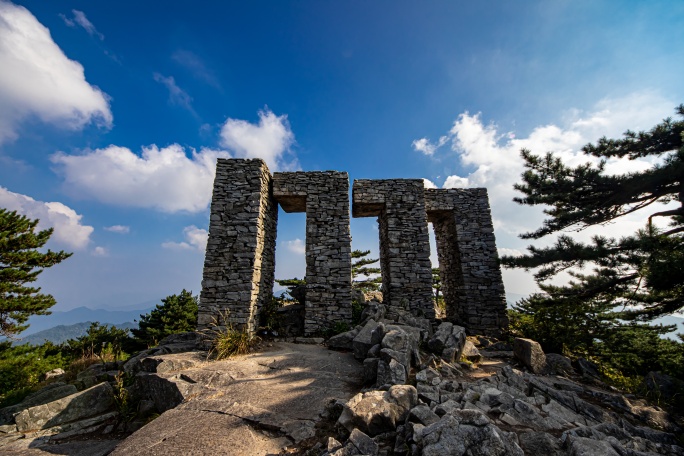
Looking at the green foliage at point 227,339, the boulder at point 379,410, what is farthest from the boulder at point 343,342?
the boulder at point 379,410

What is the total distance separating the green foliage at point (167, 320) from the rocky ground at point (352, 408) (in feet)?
35.8

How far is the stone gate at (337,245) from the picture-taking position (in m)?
8.73

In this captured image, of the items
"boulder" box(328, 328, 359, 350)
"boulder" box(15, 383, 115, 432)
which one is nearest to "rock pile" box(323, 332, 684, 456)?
"boulder" box(328, 328, 359, 350)

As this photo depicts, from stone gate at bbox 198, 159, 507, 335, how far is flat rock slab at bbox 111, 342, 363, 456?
2.30 meters

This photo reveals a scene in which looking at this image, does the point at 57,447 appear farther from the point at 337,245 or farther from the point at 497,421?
the point at 337,245

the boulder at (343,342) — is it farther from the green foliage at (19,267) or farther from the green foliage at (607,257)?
the green foliage at (19,267)

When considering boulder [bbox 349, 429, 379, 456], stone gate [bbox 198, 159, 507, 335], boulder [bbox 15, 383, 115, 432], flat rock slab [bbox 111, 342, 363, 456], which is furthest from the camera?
stone gate [bbox 198, 159, 507, 335]

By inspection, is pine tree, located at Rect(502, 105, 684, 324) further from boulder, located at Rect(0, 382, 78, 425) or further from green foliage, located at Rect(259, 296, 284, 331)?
boulder, located at Rect(0, 382, 78, 425)

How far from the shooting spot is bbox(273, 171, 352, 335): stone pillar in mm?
9336

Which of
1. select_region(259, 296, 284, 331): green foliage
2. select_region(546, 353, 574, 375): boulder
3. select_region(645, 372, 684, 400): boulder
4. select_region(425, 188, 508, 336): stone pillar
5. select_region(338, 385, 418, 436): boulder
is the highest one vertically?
select_region(425, 188, 508, 336): stone pillar

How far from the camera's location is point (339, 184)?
10.4m

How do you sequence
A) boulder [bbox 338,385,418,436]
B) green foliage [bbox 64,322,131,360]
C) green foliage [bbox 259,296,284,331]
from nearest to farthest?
boulder [bbox 338,385,418,436], green foliage [bbox 259,296,284,331], green foliage [bbox 64,322,131,360]

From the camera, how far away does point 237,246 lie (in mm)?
8844

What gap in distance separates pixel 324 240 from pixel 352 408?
6.44 metres
